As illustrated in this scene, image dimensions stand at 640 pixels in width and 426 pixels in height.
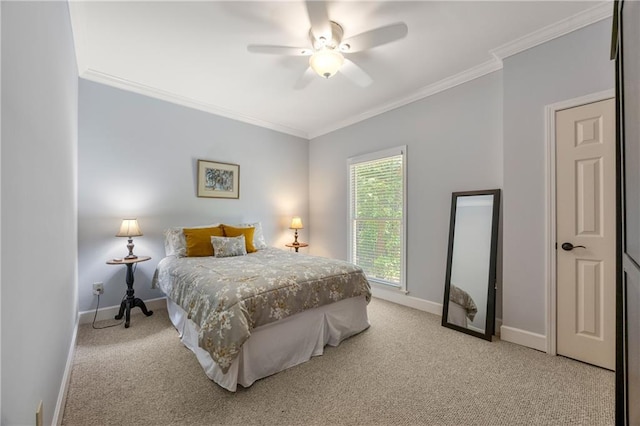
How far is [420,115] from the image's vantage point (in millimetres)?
3424

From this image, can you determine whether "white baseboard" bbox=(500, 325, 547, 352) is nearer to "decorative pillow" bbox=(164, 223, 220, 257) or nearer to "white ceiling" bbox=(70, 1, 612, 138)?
"white ceiling" bbox=(70, 1, 612, 138)

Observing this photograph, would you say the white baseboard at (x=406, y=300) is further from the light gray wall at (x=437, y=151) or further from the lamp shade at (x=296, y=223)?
the lamp shade at (x=296, y=223)

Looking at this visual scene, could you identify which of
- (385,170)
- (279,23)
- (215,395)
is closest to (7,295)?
(215,395)

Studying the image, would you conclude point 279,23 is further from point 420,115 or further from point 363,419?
point 363,419

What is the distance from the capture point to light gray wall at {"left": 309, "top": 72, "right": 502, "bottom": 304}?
2838 millimetres

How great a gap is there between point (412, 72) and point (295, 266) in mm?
2487

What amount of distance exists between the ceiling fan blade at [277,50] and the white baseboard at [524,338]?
10.7ft

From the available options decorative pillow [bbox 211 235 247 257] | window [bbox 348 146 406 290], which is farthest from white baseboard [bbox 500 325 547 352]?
decorative pillow [bbox 211 235 247 257]

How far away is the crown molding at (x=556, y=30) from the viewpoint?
2.05 metres

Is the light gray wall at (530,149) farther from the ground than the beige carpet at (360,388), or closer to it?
farther from the ground

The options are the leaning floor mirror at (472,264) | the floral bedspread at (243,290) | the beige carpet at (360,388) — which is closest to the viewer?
the beige carpet at (360,388)

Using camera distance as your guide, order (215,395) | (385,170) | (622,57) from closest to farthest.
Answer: (622,57) → (215,395) → (385,170)

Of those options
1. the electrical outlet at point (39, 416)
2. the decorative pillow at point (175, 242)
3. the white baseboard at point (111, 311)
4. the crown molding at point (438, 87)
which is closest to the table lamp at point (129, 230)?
the decorative pillow at point (175, 242)

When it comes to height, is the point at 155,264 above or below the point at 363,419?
above
